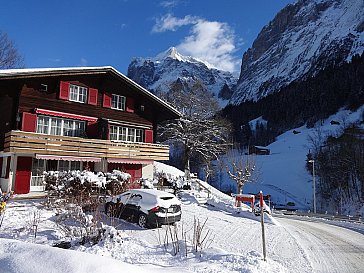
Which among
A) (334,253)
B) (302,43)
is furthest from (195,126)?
(302,43)

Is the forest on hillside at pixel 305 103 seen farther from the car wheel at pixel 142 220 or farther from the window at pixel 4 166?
the car wheel at pixel 142 220

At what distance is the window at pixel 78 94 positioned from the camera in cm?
2182

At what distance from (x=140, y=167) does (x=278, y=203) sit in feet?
116

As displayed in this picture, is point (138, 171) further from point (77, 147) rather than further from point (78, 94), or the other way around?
point (78, 94)

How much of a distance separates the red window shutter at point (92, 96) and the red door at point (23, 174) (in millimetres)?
6413

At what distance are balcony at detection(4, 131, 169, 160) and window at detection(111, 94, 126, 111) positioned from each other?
12.3 feet

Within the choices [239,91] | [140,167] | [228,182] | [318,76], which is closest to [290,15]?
[239,91]

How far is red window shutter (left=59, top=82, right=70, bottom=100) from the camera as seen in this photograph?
2090 cm

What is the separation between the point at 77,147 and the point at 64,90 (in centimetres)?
475

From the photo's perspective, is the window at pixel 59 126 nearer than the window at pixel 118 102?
Yes

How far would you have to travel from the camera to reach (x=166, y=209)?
12.1 meters

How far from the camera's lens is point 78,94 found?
2220 centimetres

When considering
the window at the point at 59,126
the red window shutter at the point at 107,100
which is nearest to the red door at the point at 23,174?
the window at the point at 59,126

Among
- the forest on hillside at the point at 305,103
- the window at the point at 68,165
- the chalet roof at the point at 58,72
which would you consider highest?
the forest on hillside at the point at 305,103
